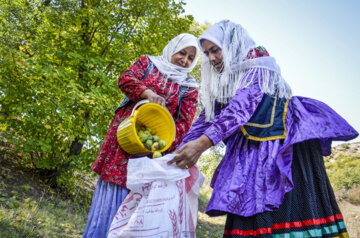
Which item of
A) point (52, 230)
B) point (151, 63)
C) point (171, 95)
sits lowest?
point (52, 230)

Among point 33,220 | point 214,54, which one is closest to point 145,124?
point 214,54

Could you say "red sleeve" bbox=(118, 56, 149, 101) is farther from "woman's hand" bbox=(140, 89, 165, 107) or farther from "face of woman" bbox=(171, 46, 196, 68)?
"face of woman" bbox=(171, 46, 196, 68)

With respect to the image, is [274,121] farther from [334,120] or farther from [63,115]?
[63,115]

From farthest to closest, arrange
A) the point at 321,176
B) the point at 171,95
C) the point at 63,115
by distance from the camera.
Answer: the point at 63,115
the point at 171,95
the point at 321,176

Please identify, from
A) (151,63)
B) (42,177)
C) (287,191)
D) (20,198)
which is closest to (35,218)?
(20,198)

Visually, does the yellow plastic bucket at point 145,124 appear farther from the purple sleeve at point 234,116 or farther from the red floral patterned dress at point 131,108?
the purple sleeve at point 234,116

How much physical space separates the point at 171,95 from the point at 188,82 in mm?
244

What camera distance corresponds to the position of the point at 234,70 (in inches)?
66.7

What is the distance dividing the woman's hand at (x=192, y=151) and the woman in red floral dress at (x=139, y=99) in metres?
0.57

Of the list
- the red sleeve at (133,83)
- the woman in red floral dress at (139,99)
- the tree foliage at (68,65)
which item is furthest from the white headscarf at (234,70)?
the tree foliage at (68,65)

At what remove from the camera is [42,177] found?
462 cm

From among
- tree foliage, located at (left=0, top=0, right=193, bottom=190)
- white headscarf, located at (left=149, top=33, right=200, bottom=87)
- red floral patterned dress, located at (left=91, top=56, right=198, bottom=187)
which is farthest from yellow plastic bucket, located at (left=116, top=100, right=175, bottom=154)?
tree foliage, located at (left=0, top=0, right=193, bottom=190)

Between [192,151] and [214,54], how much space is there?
2.37 ft

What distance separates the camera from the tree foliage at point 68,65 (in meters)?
3.61
